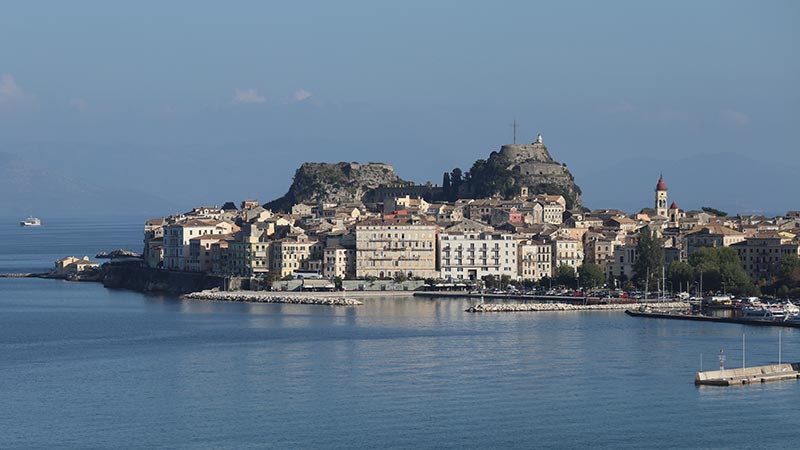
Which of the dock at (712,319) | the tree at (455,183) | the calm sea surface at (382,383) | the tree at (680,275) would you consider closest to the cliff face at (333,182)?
the tree at (455,183)

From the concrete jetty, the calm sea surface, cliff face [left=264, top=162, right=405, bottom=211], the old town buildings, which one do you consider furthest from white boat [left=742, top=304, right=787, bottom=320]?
cliff face [left=264, top=162, right=405, bottom=211]

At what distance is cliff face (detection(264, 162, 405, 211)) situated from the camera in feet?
309

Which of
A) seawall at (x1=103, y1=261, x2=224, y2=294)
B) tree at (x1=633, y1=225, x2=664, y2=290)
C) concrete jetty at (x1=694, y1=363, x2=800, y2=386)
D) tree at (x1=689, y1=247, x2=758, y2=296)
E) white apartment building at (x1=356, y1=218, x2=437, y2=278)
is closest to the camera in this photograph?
concrete jetty at (x1=694, y1=363, x2=800, y2=386)

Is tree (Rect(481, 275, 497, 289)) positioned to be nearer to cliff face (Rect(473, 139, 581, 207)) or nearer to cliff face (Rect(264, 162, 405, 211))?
cliff face (Rect(473, 139, 581, 207))

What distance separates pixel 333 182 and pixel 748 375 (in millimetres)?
59445

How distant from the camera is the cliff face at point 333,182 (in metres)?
94.3

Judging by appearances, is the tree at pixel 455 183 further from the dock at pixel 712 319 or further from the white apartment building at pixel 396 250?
the dock at pixel 712 319

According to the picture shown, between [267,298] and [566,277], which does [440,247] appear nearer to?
[566,277]

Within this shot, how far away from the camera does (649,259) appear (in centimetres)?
6247

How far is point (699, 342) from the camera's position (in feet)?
146

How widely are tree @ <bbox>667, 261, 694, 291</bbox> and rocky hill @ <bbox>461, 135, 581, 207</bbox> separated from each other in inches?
1016

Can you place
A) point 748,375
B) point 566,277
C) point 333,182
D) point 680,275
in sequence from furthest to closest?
point 333,182
point 566,277
point 680,275
point 748,375

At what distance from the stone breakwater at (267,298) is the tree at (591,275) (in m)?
8.60

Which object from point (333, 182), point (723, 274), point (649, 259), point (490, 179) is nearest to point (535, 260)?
point (649, 259)
